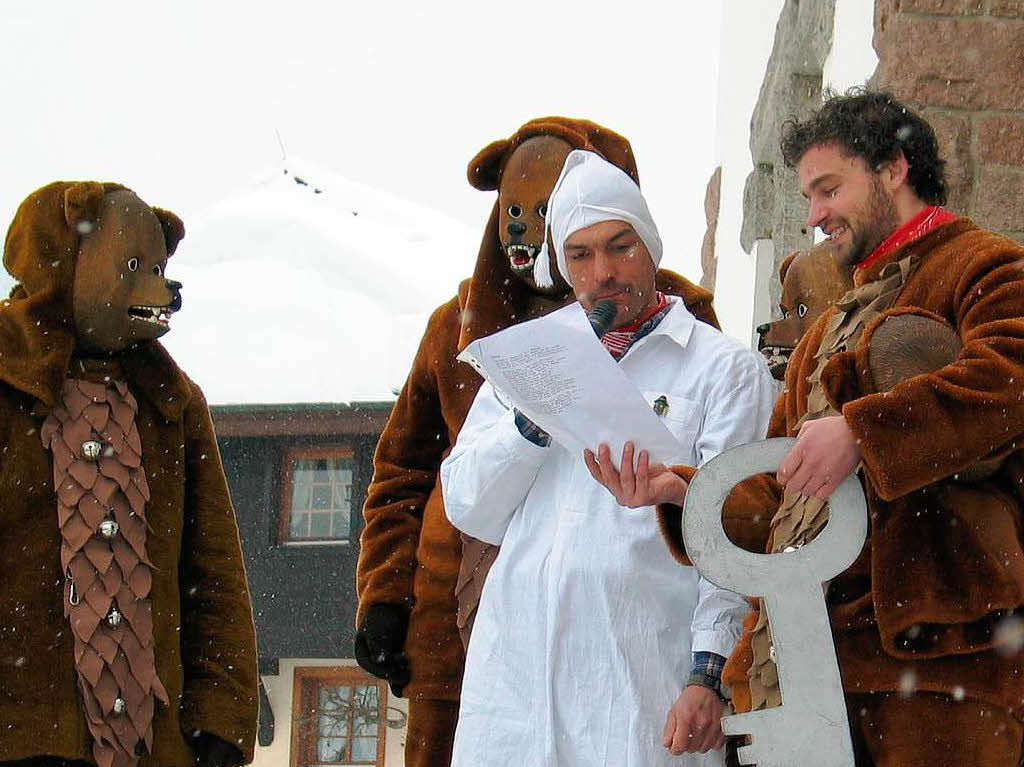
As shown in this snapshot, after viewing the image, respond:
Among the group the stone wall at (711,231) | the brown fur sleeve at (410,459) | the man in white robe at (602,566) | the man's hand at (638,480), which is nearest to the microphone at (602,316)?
the man in white robe at (602,566)

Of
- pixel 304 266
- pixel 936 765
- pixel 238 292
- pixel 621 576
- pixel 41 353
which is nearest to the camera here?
pixel 936 765

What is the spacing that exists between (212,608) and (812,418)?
1657 mm

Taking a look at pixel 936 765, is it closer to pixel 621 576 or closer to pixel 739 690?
pixel 739 690

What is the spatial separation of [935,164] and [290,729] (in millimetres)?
11858

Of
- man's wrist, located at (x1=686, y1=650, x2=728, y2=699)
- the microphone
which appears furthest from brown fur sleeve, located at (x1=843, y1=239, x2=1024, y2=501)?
the microphone

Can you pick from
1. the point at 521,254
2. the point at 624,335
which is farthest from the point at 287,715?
the point at 624,335

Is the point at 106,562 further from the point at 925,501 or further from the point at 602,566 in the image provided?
the point at 925,501

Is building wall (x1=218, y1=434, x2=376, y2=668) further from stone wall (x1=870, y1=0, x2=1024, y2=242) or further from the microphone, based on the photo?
the microphone

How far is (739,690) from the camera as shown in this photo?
7.51 ft

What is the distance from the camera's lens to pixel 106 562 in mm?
3213

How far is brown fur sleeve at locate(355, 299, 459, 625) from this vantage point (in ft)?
11.2

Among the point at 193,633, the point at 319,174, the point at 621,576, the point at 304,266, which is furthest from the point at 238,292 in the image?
the point at 621,576

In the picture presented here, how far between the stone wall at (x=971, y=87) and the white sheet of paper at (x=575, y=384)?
1.51 meters

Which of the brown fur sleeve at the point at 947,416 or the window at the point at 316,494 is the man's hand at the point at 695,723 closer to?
the brown fur sleeve at the point at 947,416
